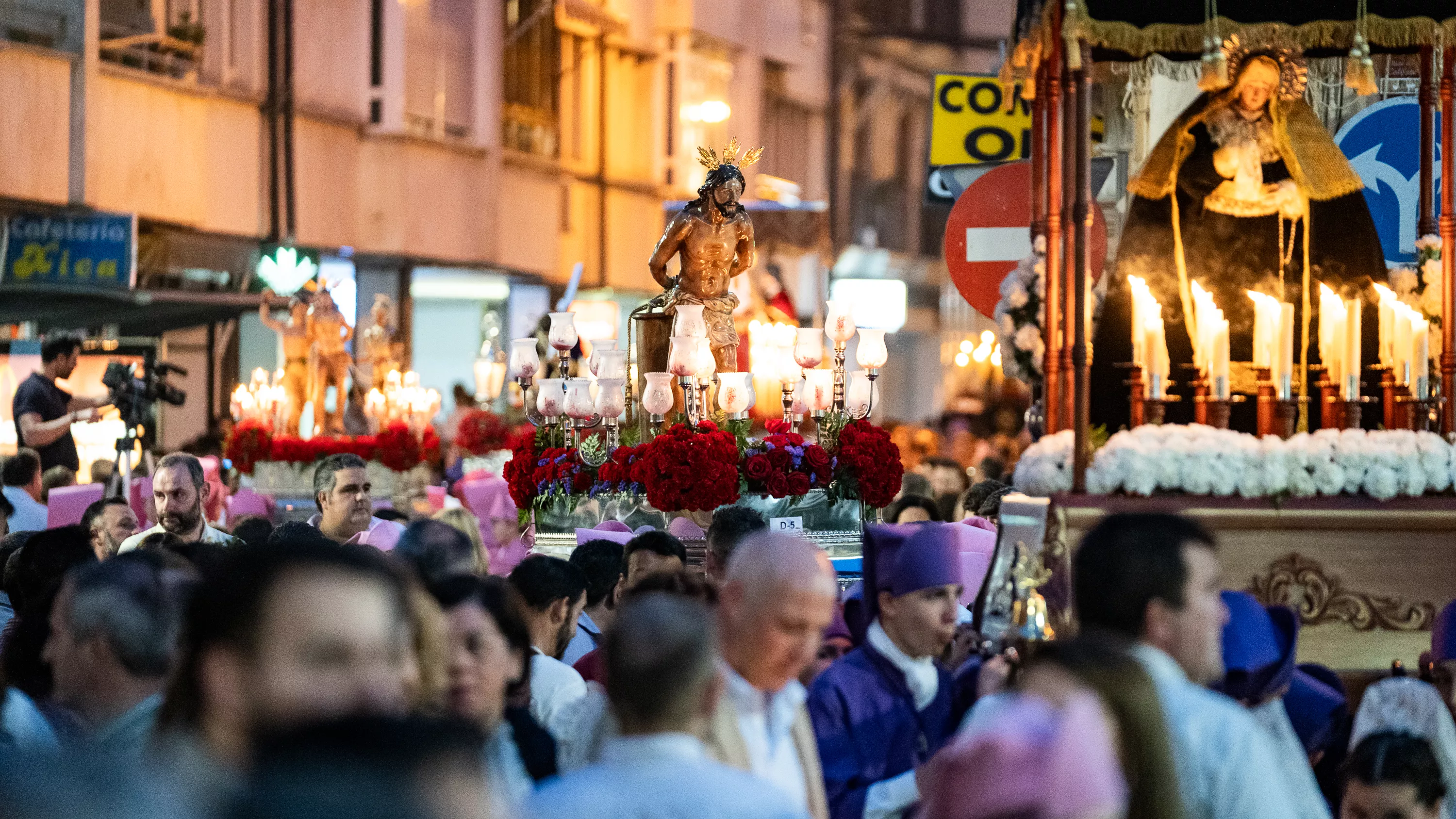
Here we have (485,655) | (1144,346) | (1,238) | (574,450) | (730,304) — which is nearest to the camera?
(485,655)

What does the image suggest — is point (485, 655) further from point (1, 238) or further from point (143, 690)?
point (1, 238)

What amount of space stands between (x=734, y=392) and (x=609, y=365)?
27.1 inches

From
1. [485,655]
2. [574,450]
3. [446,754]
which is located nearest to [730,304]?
[574,450]

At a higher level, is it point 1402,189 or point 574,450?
point 1402,189

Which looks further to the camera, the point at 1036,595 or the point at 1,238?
the point at 1,238

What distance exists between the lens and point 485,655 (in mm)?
4168

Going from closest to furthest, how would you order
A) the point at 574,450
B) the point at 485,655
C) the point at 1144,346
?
the point at 485,655, the point at 1144,346, the point at 574,450

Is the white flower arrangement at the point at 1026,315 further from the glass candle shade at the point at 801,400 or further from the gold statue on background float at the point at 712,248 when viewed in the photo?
the gold statue on background float at the point at 712,248

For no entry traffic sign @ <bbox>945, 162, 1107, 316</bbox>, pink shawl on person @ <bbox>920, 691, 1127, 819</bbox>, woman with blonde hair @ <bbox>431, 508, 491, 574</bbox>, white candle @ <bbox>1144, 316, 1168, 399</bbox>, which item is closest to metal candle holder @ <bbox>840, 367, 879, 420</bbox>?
no entry traffic sign @ <bbox>945, 162, 1107, 316</bbox>

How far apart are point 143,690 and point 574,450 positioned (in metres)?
6.24

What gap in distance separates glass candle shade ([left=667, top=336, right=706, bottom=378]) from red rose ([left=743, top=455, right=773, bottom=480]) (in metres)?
0.57

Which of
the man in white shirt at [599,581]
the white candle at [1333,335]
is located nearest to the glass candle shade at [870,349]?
the white candle at [1333,335]

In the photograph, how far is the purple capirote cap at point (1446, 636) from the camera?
20.3 feet

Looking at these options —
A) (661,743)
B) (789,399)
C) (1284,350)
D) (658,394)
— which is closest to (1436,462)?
(1284,350)
